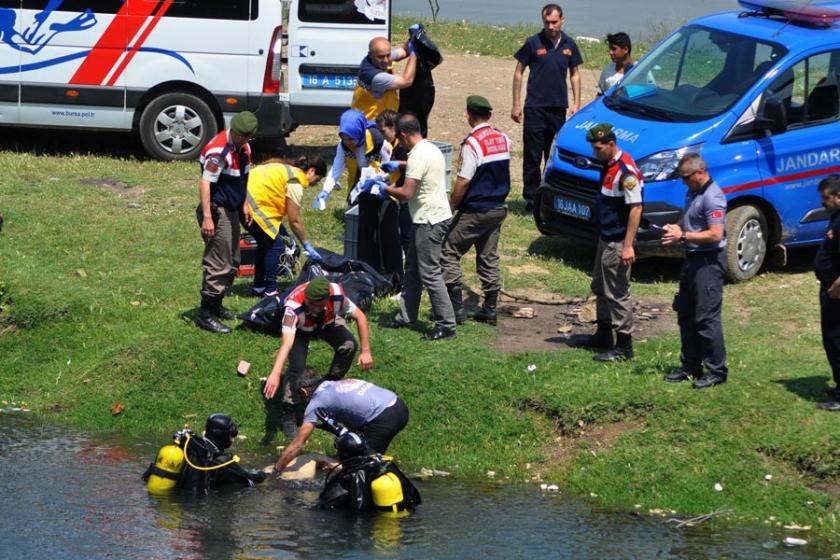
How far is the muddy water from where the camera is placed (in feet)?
27.7

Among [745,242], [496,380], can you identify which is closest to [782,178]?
[745,242]

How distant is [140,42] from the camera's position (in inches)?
639

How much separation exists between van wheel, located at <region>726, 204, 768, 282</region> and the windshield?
3.32 ft

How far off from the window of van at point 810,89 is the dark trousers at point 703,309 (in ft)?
12.0

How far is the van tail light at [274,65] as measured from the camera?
640 inches

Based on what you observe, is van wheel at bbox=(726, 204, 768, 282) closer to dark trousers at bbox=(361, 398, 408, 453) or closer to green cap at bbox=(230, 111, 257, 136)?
dark trousers at bbox=(361, 398, 408, 453)

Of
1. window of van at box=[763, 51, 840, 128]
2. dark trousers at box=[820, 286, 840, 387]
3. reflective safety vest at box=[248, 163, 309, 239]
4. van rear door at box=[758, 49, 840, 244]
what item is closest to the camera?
dark trousers at box=[820, 286, 840, 387]

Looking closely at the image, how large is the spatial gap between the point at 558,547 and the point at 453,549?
670 millimetres

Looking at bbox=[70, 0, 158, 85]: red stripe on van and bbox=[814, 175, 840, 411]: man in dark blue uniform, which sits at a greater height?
bbox=[70, 0, 158, 85]: red stripe on van

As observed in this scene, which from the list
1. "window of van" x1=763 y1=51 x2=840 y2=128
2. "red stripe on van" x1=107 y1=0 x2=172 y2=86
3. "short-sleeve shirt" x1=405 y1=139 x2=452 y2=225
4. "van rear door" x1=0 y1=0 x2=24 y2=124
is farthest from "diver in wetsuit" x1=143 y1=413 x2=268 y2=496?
"van rear door" x1=0 y1=0 x2=24 y2=124

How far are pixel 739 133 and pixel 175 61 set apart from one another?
7029mm

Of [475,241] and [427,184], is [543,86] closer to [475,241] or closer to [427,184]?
[475,241]

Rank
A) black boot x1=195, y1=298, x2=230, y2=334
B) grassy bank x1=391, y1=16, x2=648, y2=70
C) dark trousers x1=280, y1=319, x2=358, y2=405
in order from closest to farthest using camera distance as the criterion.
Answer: dark trousers x1=280, y1=319, x2=358, y2=405 → black boot x1=195, y1=298, x2=230, y2=334 → grassy bank x1=391, y1=16, x2=648, y2=70

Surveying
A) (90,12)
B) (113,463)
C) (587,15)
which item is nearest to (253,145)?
(90,12)
